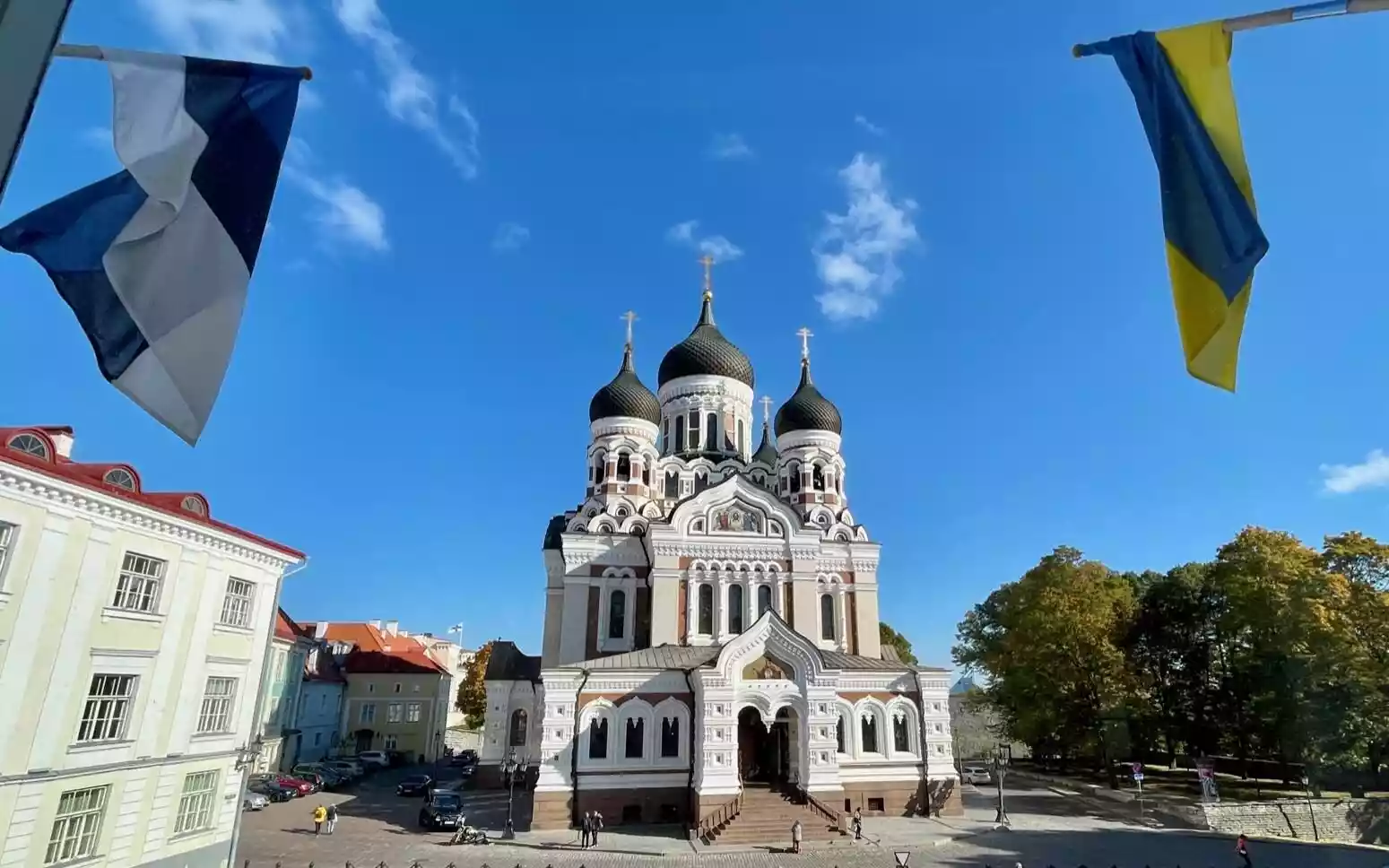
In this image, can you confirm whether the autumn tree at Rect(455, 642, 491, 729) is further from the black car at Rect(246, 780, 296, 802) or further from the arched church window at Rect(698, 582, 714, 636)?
the arched church window at Rect(698, 582, 714, 636)

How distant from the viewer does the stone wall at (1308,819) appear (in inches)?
1017

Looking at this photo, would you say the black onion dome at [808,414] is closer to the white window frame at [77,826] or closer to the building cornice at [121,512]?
the building cornice at [121,512]

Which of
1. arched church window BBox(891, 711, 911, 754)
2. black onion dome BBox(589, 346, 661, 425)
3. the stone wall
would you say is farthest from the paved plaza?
black onion dome BBox(589, 346, 661, 425)

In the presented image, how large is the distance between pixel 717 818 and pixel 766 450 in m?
23.0

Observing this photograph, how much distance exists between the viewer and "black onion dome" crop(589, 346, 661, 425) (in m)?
35.3

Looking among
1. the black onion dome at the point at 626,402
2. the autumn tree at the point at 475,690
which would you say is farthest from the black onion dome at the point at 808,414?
the autumn tree at the point at 475,690

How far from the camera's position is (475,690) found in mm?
55688

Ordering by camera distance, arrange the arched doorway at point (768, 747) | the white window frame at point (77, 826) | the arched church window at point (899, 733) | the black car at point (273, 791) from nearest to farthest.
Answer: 1. the white window frame at point (77, 826)
2. the arched doorway at point (768, 747)
3. the arched church window at point (899, 733)
4. the black car at point (273, 791)

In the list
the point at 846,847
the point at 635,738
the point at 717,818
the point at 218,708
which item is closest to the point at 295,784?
the point at 635,738

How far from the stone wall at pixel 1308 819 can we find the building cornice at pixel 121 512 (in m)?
30.4

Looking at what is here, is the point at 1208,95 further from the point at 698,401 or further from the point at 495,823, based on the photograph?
the point at 698,401

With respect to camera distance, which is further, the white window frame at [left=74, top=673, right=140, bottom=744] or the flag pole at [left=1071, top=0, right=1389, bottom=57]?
the white window frame at [left=74, top=673, right=140, bottom=744]

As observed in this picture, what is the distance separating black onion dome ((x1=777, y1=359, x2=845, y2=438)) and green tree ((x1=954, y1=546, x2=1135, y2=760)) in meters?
12.2

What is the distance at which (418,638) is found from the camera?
63.3 metres
